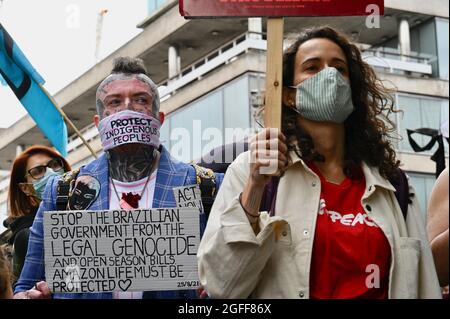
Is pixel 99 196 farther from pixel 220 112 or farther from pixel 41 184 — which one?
pixel 220 112

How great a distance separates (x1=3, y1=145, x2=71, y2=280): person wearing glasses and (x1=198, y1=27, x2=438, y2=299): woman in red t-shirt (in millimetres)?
1954

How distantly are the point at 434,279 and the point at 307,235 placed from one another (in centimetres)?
45

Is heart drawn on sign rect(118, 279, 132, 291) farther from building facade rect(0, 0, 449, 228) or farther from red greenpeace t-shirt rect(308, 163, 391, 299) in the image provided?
building facade rect(0, 0, 449, 228)

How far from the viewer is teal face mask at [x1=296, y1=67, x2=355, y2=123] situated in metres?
3.23

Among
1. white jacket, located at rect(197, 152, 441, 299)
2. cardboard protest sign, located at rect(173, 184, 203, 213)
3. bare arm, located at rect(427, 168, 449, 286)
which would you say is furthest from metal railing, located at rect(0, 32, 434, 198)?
white jacket, located at rect(197, 152, 441, 299)

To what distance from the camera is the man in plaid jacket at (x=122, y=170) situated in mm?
3820

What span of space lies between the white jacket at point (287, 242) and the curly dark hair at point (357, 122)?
0.08 meters

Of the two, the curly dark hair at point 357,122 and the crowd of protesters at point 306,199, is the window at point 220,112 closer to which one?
the crowd of protesters at point 306,199

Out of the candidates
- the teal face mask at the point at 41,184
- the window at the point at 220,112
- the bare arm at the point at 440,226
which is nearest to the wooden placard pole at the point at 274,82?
the bare arm at the point at 440,226

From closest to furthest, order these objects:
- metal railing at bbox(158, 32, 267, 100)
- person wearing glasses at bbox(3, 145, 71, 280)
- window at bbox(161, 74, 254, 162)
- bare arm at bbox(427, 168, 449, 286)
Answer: bare arm at bbox(427, 168, 449, 286)
person wearing glasses at bbox(3, 145, 71, 280)
window at bbox(161, 74, 254, 162)
metal railing at bbox(158, 32, 267, 100)

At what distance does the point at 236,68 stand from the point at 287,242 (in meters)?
18.4

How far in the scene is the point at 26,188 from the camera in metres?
5.15
